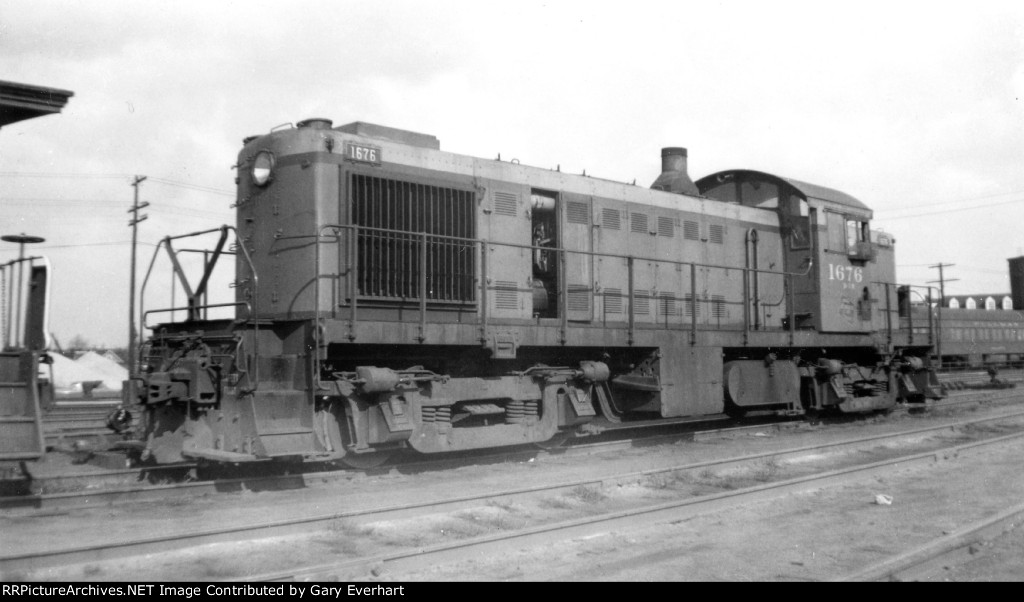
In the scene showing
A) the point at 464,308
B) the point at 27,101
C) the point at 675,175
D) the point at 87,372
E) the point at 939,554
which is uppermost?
the point at 675,175

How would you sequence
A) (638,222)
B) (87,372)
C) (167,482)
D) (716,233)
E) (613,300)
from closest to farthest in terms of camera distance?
(167,482) → (613,300) → (638,222) → (716,233) → (87,372)

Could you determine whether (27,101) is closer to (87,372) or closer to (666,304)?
(666,304)

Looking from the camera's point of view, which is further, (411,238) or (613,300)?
(613,300)

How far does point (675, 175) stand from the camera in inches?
512

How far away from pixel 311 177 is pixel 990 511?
700cm

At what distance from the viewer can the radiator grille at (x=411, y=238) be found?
8.82m

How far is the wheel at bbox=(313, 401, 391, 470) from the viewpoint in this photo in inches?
324

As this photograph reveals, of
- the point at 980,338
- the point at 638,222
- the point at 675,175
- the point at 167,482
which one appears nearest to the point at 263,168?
the point at 167,482

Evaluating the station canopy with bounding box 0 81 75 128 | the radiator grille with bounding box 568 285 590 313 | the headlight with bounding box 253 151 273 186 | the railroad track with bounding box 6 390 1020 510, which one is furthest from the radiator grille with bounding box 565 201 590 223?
the station canopy with bounding box 0 81 75 128

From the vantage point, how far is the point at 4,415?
6.98 metres

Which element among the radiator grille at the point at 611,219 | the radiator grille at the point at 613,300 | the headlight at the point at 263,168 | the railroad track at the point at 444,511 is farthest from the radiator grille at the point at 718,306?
the headlight at the point at 263,168

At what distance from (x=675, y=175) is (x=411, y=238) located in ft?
17.8

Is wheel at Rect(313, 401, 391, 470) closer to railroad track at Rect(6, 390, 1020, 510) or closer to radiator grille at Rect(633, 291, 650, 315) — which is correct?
railroad track at Rect(6, 390, 1020, 510)

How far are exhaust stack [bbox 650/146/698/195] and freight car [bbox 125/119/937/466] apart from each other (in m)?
0.04
